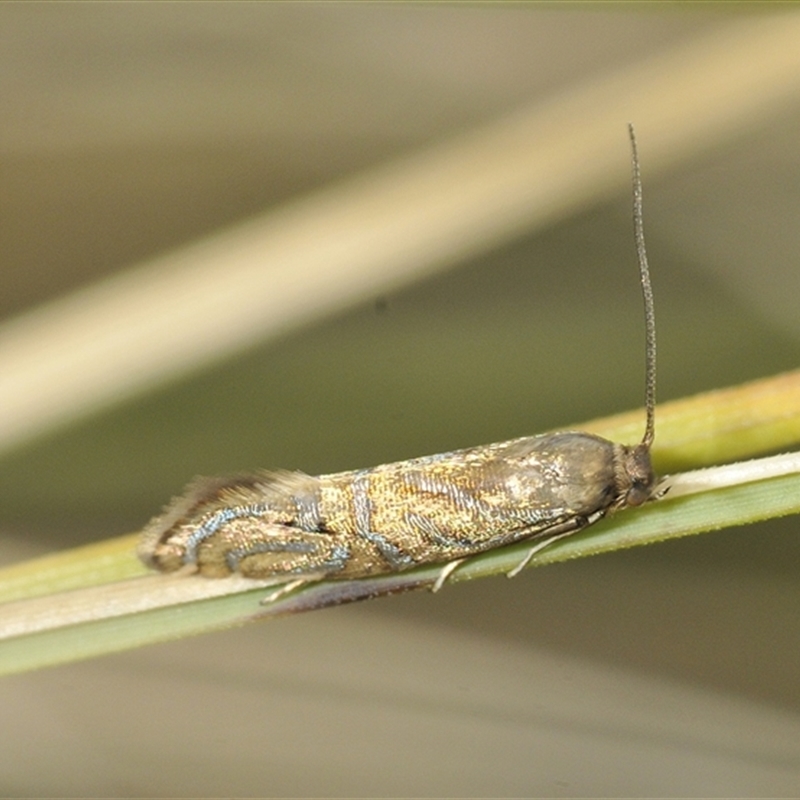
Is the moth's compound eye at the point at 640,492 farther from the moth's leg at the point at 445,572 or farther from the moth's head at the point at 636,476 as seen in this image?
the moth's leg at the point at 445,572

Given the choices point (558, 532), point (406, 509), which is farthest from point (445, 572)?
point (558, 532)

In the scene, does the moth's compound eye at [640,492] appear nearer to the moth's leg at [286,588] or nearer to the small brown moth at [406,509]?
the small brown moth at [406,509]

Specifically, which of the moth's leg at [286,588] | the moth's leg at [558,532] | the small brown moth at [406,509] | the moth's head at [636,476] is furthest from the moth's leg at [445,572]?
the moth's head at [636,476]

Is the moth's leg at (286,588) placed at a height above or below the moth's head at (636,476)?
below

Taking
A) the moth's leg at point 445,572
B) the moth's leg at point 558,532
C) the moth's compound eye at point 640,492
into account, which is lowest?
the moth's leg at point 445,572

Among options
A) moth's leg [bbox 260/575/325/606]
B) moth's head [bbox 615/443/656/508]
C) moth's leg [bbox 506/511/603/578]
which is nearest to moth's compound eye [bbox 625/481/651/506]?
moth's head [bbox 615/443/656/508]

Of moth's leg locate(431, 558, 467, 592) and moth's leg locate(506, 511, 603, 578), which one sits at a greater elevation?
moth's leg locate(506, 511, 603, 578)

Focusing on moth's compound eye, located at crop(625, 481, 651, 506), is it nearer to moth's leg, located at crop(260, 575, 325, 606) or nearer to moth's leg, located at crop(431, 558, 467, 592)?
moth's leg, located at crop(431, 558, 467, 592)

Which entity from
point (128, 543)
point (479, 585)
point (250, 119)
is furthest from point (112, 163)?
point (479, 585)

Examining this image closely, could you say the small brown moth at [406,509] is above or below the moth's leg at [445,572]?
above

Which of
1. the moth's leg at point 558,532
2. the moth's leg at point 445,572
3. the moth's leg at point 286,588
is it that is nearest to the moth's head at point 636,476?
the moth's leg at point 558,532
